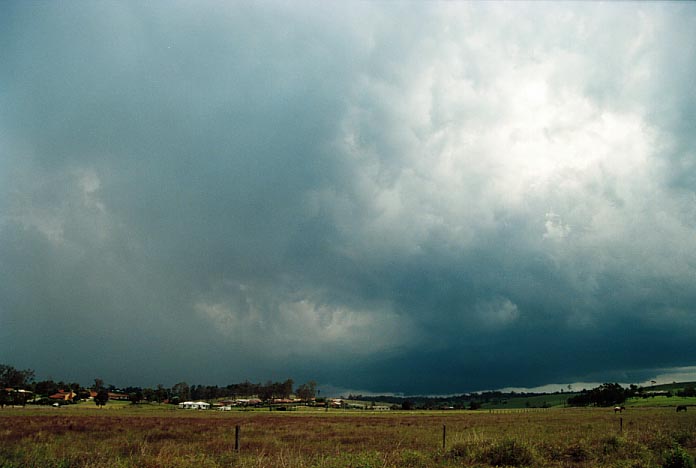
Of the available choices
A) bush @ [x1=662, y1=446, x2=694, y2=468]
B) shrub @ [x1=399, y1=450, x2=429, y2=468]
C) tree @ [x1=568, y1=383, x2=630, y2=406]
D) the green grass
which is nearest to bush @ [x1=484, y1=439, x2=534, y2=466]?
shrub @ [x1=399, y1=450, x2=429, y2=468]

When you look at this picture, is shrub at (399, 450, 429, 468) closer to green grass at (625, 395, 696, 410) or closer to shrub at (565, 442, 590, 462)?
shrub at (565, 442, 590, 462)

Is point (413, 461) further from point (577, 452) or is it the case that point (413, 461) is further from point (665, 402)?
point (665, 402)

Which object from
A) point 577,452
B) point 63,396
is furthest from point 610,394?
point 63,396

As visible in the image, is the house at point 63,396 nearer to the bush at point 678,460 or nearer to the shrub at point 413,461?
the shrub at point 413,461

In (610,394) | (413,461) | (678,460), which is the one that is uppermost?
(678,460)

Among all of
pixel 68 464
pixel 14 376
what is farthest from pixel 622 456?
pixel 14 376

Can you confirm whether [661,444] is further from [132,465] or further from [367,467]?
[132,465]

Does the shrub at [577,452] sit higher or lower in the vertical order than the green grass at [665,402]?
higher

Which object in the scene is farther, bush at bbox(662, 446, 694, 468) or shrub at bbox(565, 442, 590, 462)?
shrub at bbox(565, 442, 590, 462)

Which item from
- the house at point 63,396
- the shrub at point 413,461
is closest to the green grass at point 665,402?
the shrub at point 413,461

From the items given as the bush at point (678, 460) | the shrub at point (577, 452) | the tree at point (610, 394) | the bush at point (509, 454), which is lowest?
the tree at point (610, 394)

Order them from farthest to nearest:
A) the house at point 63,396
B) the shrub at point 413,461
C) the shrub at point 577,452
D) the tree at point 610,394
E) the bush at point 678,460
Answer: the tree at point 610,394 < the house at point 63,396 < the shrub at point 577,452 < the shrub at point 413,461 < the bush at point 678,460

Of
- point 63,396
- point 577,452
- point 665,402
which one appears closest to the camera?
point 577,452

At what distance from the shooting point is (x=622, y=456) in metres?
21.8
